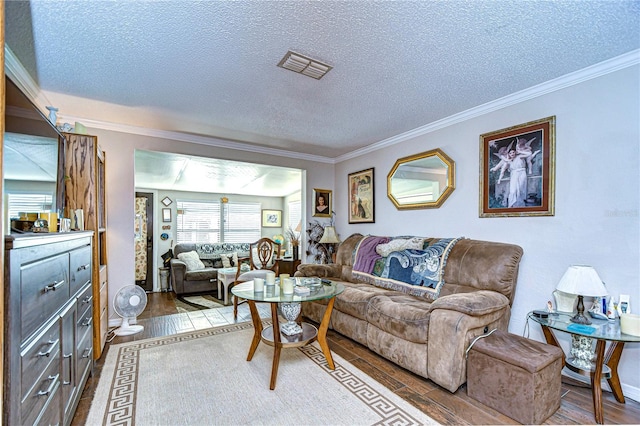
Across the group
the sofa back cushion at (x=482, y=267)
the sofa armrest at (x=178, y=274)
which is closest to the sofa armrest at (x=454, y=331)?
the sofa back cushion at (x=482, y=267)

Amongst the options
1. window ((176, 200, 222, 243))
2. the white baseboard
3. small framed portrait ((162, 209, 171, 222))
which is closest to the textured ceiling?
the white baseboard

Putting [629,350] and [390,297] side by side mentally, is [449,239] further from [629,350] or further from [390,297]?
[629,350]

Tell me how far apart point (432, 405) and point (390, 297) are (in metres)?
0.99

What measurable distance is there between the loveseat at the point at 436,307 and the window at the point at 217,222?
4.49 meters

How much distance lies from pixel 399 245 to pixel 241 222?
5.19 meters

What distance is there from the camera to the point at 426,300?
9.32 ft

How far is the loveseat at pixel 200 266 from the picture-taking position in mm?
5582

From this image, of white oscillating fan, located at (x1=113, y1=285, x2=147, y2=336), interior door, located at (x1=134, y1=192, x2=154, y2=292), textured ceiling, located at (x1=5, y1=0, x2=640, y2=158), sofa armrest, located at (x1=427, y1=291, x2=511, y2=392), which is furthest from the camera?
interior door, located at (x1=134, y1=192, x2=154, y2=292)

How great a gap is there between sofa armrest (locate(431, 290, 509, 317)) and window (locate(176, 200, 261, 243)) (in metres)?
6.12

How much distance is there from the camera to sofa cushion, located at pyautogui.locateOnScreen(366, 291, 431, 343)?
7.42ft

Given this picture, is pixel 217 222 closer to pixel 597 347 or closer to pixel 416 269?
pixel 416 269

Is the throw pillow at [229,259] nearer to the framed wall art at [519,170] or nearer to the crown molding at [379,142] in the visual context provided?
the crown molding at [379,142]

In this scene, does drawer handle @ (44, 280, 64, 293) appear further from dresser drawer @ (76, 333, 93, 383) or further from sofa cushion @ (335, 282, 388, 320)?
sofa cushion @ (335, 282, 388, 320)

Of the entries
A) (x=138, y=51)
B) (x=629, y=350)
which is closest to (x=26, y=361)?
(x=138, y=51)
